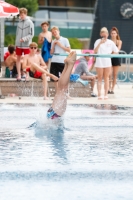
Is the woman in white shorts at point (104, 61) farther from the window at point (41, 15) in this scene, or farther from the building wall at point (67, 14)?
the window at point (41, 15)

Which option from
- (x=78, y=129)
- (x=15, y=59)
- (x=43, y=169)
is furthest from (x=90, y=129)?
(x=15, y=59)

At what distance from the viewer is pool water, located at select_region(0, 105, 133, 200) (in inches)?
205

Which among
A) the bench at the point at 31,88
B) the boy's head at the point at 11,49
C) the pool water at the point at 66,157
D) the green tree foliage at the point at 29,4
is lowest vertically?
the bench at the point at 31,88

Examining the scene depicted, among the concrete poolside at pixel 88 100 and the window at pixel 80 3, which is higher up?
the window at pixel 80 3

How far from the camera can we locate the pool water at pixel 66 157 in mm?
5211

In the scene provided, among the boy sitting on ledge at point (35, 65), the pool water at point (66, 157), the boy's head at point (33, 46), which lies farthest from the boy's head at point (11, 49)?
the pool water at point (66, 157)

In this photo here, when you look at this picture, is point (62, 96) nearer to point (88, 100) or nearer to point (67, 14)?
point (88, 100)

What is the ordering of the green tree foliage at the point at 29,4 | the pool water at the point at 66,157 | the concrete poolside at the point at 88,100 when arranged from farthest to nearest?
1. the green tree foliage at the point at 29,4
2. the concrete poolside at the point at 88,100
3. the pool water at the point at 66,157

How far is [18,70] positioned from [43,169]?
10373 millimetres

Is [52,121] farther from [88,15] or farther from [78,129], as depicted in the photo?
[88,15]

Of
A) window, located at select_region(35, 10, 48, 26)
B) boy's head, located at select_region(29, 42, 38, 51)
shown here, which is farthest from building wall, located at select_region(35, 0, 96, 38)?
boy's head, located at select_region(29, 42, 38, 51)

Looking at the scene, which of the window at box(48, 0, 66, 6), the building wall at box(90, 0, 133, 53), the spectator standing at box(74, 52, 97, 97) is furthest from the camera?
the window at box(48, 0, 66, 6)

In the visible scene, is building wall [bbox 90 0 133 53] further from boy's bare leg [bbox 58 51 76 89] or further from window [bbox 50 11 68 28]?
boy's bare leg [bbox 58 51 76 89]

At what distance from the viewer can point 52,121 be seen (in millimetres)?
9430
